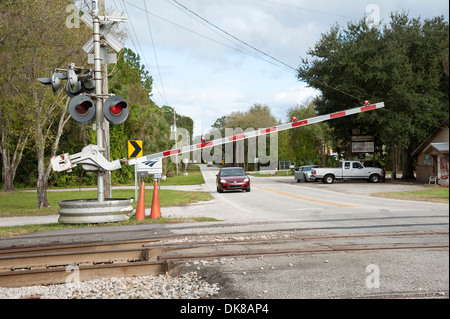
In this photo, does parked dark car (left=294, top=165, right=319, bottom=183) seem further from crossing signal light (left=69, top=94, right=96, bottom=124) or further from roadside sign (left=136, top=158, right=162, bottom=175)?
crossing signal light (left=69, top=94, right=96, bottom=124)

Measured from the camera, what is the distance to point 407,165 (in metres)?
32.5

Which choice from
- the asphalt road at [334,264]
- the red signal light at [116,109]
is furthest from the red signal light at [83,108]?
the asphalt road at [334,264]

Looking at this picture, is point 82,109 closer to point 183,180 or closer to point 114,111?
point 114,111

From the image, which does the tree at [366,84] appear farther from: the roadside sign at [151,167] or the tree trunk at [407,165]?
the roadside sign at [151,167]

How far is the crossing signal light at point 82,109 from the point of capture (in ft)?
31.4

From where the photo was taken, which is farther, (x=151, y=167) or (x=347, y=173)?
(x=347, y=173)

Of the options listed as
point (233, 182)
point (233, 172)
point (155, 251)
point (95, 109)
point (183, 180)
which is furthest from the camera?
point (183, 180)

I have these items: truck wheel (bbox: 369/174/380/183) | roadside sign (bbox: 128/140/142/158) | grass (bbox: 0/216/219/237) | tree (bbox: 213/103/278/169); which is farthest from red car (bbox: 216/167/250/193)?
tree (bbox: 213/103/278/169)

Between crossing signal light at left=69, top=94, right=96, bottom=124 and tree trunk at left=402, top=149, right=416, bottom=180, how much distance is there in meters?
25.8

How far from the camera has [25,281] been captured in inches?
215

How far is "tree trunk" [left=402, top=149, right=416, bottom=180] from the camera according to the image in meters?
30.7

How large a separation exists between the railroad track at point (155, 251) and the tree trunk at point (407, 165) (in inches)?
973

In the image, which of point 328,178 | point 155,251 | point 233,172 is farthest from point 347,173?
point 155,251

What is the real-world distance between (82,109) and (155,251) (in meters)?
4.54
